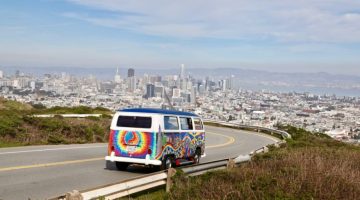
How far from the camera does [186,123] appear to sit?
54.2 feet

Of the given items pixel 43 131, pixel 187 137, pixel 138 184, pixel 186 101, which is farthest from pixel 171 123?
pixel 186 101

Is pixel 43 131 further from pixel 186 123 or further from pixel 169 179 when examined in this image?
pixel 169 179

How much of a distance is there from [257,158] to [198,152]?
3.28 metres

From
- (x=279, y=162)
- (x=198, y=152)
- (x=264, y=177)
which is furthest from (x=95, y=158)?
(x=264, y=177)

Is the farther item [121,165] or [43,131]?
[43,131]

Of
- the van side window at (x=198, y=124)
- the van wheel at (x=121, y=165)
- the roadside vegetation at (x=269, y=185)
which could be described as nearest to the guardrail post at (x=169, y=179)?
the roadside vegetation at (x=269, y=185)

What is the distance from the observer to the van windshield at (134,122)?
47.1 ft

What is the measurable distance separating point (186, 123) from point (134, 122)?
2.60m

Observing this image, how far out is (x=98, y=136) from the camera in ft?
88.3

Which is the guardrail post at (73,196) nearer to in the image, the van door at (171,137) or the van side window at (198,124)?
the van door at (171,137)

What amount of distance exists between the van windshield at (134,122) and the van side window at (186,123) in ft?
6.47

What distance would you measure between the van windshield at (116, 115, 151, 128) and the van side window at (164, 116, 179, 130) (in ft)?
2.32

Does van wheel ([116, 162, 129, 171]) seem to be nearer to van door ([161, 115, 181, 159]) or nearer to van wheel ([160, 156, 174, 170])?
van wheel ([160, 156, 174, 170])

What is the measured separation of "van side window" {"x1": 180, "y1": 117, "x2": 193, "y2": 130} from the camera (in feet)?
52.9
